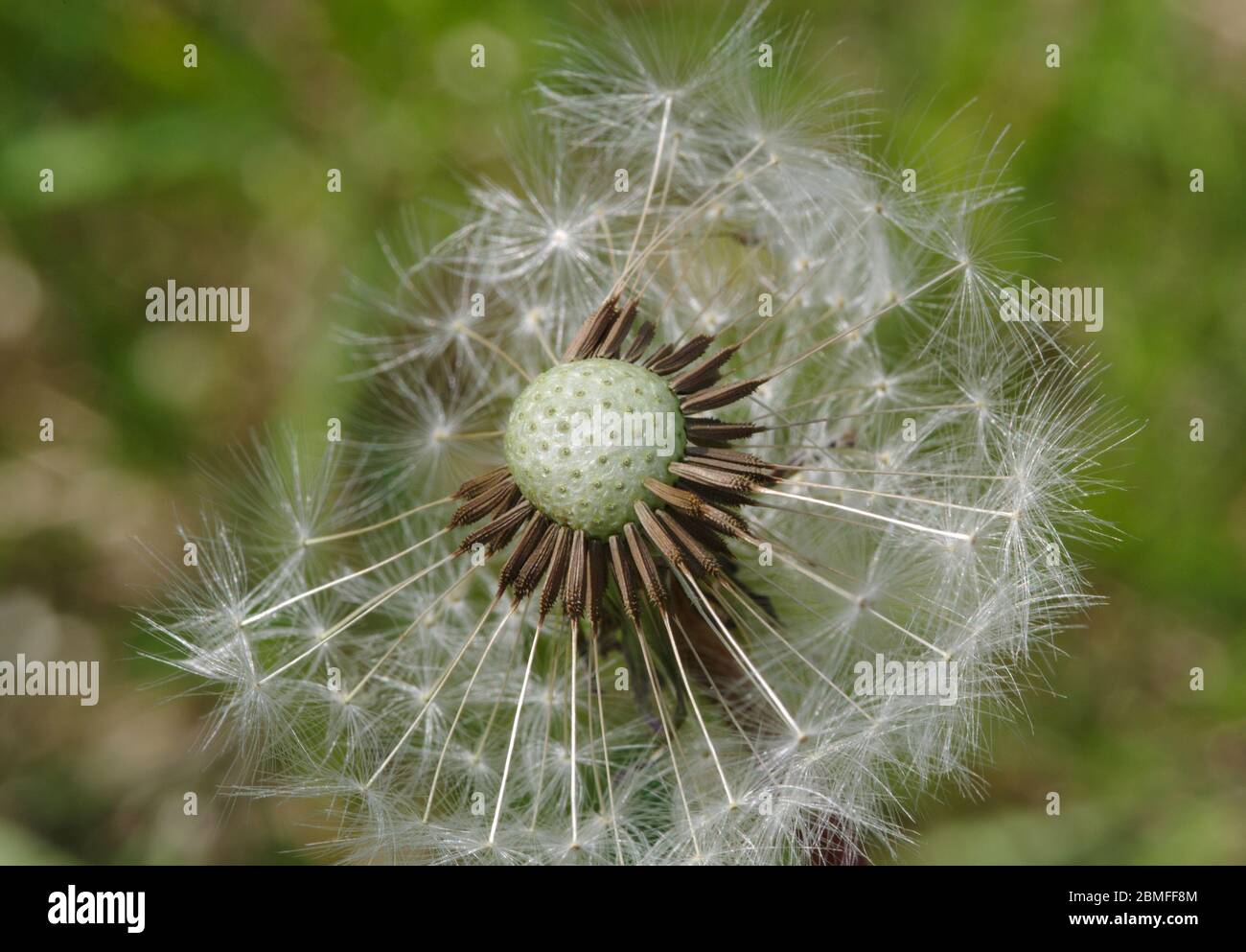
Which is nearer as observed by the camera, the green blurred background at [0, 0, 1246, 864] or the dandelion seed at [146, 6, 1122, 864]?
the dandelion seed at [146, 6, 1122, 864]

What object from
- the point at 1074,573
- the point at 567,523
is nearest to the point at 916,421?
the point at 1074,573

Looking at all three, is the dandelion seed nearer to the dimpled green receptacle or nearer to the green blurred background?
the dimpled green receptacle

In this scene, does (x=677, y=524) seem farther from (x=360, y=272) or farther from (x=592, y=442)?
(x=360, y=272)

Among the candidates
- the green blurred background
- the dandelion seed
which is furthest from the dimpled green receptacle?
the green blurred background

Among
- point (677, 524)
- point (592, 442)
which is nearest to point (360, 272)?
point (592, 442)

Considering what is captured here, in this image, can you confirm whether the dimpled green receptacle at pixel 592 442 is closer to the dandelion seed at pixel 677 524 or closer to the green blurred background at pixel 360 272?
the dandelion seed at pixel 677 524

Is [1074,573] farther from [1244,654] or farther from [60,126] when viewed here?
[60,126]
